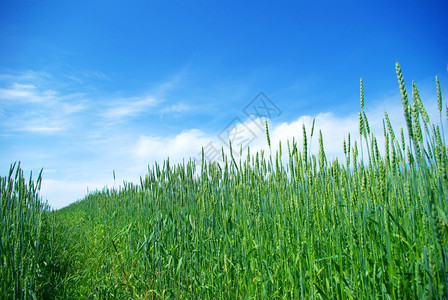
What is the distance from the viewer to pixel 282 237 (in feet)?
6.20

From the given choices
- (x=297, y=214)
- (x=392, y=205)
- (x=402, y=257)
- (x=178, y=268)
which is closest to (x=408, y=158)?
(x=392, y=205)

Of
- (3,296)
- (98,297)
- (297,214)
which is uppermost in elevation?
(297,214)

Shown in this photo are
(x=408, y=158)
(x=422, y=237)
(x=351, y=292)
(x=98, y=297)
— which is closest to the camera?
(x=351, y=292)

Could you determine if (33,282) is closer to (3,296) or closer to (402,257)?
(3,296)

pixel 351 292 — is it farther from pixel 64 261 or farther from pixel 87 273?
pixel 64 261

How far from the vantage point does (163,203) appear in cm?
356

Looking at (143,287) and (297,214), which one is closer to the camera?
(297,214)

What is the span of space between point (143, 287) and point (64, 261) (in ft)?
4.78

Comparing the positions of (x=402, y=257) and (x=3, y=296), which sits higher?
(x=402, y=257)

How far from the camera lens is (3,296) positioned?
2.02m

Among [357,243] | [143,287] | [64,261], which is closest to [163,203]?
[143,287]

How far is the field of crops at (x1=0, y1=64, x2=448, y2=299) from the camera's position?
1.33m

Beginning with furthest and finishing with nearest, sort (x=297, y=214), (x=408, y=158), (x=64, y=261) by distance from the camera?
(x=64, y=261), (x=297, y=214), (x=408, y=158)

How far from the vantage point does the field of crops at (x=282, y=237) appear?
4.36 feet
